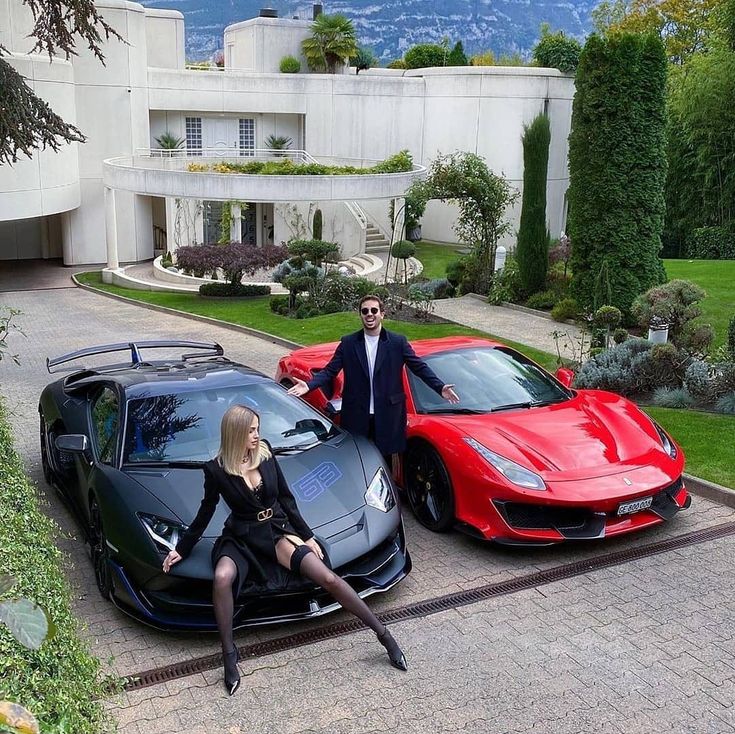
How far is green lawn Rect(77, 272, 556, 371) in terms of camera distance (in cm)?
1543

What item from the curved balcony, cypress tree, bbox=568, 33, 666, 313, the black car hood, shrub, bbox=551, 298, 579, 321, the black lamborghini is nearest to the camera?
the black lamborghini

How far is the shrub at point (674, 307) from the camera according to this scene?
37.5 ft

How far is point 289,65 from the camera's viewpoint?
33656 mm

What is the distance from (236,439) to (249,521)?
0.50 meters

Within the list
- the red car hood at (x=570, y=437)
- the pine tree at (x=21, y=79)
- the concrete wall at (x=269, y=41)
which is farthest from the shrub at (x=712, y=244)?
the red car hood at (x=570, y=437)

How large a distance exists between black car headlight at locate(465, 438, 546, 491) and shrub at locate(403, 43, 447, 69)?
3673 centimetres

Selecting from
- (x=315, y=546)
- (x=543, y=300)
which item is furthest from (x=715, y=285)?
(x=315, y=546)

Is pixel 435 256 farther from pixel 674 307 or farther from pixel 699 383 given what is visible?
pixel 699 383

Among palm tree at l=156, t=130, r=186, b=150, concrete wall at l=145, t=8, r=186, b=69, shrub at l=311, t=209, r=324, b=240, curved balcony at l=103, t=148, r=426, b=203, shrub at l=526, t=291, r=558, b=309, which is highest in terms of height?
concrete wall at l=145, t=8, r=186, b=69

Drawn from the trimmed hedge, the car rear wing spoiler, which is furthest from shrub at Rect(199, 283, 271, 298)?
the trimmed hedge

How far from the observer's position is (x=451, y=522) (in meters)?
6.45

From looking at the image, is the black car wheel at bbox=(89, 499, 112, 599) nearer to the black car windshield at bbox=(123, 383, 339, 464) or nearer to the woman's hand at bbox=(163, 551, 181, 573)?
the black car windshield at bbox=(123, 383, 339, 464)

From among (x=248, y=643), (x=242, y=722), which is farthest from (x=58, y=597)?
(x=248, y=643)

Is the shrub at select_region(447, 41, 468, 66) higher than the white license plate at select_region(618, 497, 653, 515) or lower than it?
higher
